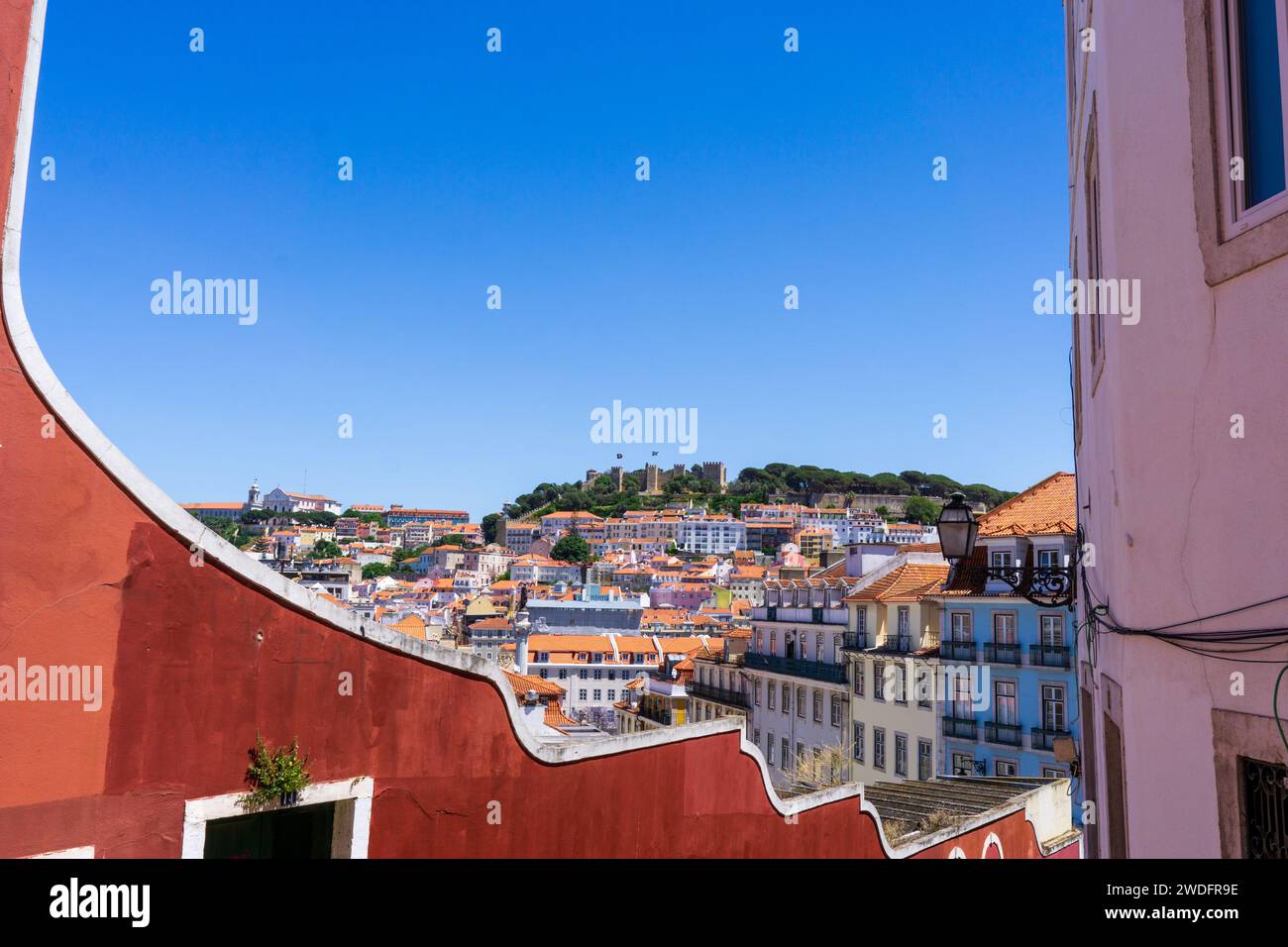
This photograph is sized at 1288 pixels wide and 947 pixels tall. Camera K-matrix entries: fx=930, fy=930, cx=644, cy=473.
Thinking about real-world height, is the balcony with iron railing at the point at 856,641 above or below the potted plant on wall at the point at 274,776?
below

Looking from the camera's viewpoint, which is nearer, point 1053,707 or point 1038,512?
point 1038,512

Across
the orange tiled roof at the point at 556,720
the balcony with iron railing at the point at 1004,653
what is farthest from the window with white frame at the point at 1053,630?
the orange tiled roof at the point at 556,720

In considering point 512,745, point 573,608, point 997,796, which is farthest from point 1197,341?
point 573,608

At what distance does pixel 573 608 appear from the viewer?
75250 mm

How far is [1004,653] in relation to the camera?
88.3 feet

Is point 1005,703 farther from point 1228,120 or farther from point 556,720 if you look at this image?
point 1228,120

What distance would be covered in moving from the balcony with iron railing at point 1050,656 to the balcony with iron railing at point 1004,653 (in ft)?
1.48

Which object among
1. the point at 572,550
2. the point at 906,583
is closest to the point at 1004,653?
the point at 906,583

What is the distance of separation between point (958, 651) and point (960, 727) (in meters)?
2.23

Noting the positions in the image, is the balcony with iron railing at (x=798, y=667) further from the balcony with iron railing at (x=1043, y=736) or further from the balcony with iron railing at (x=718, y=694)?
the balcony with iron railing at (x=1043, y=736)

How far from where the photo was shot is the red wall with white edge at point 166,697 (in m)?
4.17

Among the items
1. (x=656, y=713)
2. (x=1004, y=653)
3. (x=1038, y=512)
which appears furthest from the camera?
(x=656, y=713)

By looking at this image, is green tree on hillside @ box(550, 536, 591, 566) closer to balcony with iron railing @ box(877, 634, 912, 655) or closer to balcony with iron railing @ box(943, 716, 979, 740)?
balcony with iron railing @ box(877, 634, 912, 655)
